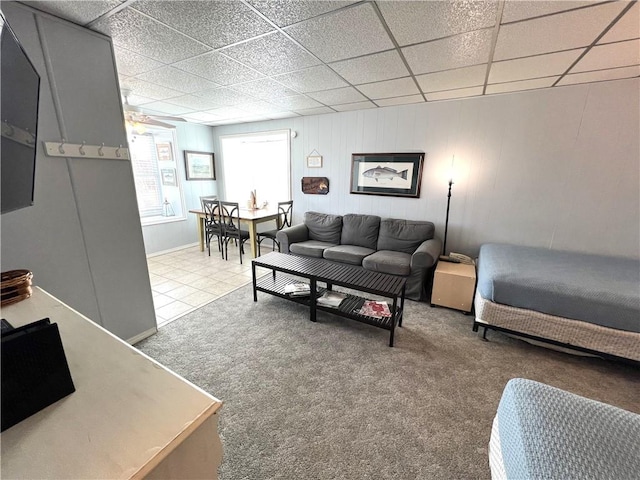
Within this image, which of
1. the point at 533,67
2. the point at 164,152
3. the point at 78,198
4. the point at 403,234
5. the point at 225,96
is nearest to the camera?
the point at 78,198

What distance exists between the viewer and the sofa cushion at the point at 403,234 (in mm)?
3363

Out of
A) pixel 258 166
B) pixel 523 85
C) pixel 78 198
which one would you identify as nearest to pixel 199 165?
pixel 258 166

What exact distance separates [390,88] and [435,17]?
1.27 m

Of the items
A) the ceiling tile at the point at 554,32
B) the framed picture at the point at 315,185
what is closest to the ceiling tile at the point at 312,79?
the ceiling tile at the point at 554,32

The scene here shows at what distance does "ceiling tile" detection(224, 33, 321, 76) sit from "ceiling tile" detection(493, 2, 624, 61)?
137 cm

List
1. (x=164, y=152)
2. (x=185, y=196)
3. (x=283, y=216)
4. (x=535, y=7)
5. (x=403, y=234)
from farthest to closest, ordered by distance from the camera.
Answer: (x=185, y=196), (x=283, y=216), (x=164, y=152), (x=403, y=234), (x=535, y=7)

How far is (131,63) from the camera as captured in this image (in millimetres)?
2246

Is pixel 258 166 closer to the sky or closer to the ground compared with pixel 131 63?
closer to the ground

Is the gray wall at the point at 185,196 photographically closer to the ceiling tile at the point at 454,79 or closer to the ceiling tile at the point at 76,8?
the ceiling tile at the point at 76,8

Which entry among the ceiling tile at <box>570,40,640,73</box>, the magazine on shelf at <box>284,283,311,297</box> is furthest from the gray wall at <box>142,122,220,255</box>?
the ceiling tile at <box>570,40,640,73</box>

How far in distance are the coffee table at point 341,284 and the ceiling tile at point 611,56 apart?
223cm

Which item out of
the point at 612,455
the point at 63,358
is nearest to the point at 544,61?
the point at 612,455

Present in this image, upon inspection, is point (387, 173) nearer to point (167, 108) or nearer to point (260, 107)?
point (260, 107)

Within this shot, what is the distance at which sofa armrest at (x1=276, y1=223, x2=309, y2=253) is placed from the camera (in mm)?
3799
